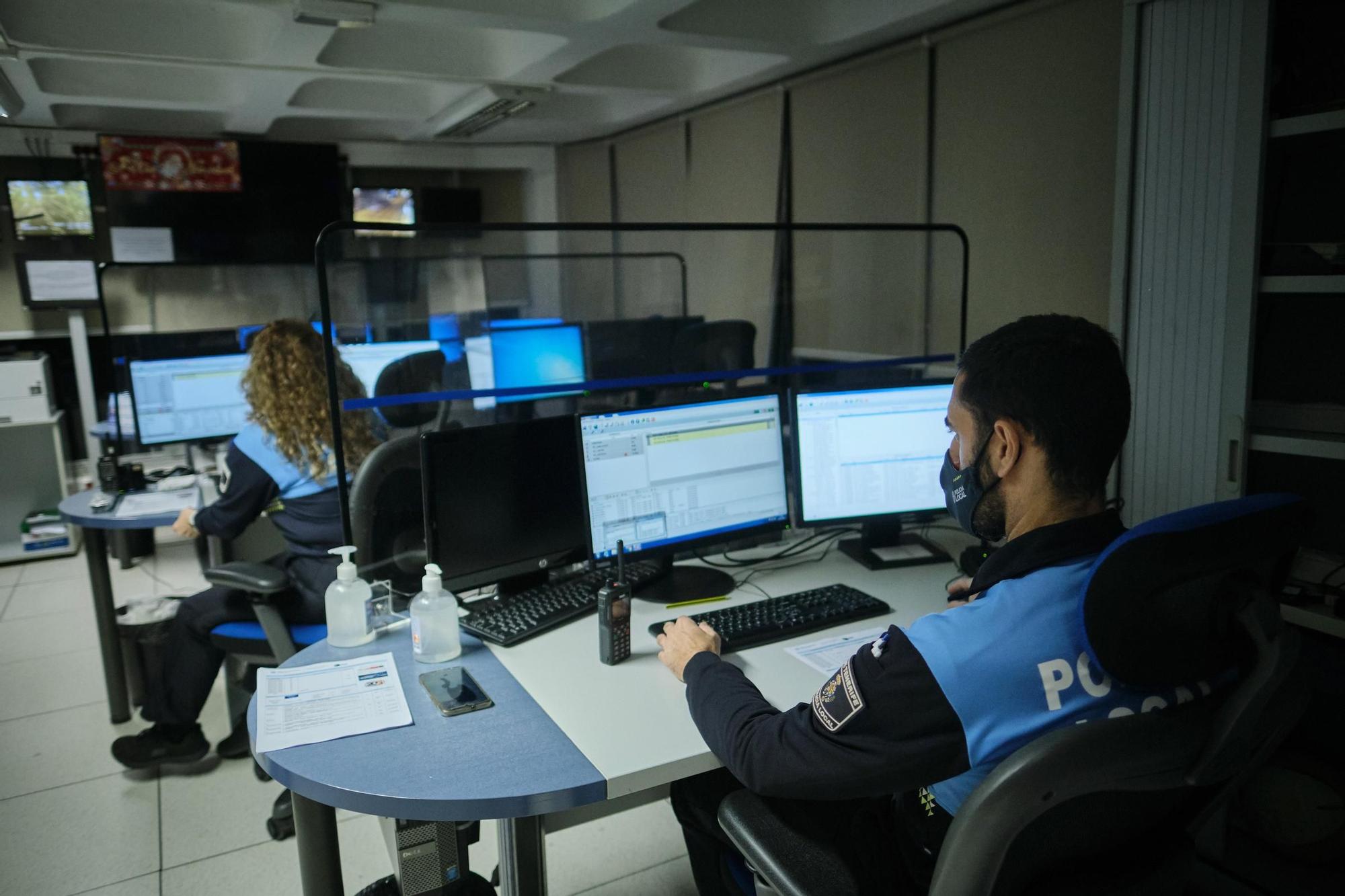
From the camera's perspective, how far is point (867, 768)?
1023 mm

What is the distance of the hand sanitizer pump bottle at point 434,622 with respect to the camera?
1.54 m

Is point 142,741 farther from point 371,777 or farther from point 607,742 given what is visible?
point 607,742

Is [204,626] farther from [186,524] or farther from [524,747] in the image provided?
[524,747]

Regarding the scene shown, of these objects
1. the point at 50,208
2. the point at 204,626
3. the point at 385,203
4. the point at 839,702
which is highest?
the point at 385,203

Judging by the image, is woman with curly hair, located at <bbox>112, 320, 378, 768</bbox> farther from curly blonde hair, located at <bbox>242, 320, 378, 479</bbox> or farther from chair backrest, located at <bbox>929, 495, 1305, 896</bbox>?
chair backrest, located at <bbox>929, 495, 1305, 896</bbox>

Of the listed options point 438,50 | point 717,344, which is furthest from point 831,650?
point 438,50

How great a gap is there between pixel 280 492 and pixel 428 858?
3.93ft

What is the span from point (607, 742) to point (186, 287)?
18.8ft

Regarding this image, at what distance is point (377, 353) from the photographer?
3748mm

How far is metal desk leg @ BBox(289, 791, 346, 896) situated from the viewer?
4.81 feet

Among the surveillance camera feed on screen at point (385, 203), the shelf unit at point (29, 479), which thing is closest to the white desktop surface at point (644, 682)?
the shelf unit at point (29, 479)

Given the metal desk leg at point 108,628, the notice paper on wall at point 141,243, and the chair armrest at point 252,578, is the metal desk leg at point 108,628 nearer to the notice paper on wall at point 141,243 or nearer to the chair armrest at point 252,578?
the chair armrest at point 252,578

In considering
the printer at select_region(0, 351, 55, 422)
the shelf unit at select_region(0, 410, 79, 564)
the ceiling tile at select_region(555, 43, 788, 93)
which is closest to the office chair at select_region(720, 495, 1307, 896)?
the ceiling tile at select_region(555, 43, 788, 93)

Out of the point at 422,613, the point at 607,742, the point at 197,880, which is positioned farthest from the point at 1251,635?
the point at 197,880
